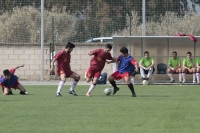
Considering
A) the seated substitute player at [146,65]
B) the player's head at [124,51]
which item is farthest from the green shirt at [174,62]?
the player's head at [124,51]

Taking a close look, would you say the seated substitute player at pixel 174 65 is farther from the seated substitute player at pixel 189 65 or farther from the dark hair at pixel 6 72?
the dark hair at pixel 6 72

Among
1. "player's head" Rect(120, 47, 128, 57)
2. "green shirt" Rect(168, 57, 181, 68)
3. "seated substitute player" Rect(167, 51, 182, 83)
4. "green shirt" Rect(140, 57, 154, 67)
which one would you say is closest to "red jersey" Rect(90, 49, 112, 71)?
"player's head" Rect(120, 47, 128, 57)

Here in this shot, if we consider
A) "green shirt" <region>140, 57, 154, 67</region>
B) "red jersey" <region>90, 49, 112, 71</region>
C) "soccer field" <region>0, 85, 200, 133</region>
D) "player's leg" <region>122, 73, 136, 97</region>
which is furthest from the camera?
"green shirt" <region>140, 57, 154, 67</region>

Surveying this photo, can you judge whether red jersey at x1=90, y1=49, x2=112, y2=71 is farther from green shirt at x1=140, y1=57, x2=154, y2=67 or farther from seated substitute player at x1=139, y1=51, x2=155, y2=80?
green shirt at x1=140, y1=57, x2=154, y2=67

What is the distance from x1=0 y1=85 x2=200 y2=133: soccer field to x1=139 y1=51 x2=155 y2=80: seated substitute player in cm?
1076

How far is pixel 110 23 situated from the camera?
32.7 m

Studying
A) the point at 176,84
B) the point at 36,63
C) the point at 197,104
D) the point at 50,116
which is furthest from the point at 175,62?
the point at 50,116

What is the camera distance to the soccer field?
1083cm

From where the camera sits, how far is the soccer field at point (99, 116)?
10828 mm

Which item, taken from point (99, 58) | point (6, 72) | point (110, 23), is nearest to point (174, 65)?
point (110, 23)

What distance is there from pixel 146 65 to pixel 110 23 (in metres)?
5.21

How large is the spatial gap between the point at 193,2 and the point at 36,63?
10226mm

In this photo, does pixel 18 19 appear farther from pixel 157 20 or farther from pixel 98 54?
pixel 98 54

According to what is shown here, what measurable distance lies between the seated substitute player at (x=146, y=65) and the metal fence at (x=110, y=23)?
3.47 metres
